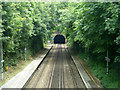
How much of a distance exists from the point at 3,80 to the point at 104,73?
26.3 ft

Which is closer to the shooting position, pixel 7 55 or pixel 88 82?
pixel 88 82

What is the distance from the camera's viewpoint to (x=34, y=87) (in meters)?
11.8

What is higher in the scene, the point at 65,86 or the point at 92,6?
the point at 92,6

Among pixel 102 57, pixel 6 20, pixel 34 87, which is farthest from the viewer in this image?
pixel 102 57

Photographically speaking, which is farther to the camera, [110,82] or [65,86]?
[65,86]

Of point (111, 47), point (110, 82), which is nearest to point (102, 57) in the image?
point (111, 47)

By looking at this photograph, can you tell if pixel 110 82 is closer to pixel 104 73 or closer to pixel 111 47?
pixel 104 73

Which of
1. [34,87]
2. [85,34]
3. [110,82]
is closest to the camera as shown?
[110,82]

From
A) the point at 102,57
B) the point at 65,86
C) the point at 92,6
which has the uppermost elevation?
the point at 92,6

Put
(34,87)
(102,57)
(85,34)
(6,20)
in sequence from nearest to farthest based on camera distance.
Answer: (34,87) < (6,20) < (102,57) < (85,34)

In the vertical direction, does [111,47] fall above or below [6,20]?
below

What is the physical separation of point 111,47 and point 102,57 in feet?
4.56

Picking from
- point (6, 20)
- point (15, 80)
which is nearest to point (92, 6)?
point (6, 20)

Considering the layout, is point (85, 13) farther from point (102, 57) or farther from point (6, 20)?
point (6, 20)
